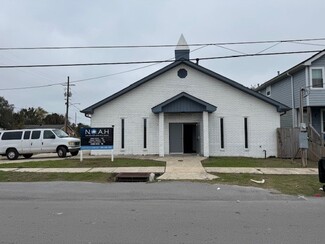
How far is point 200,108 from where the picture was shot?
22328 millimetres

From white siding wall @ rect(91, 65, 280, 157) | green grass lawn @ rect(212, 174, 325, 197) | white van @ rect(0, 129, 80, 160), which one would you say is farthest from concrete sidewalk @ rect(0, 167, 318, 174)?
white siding wall @ rect(91, 65, 280, 157)

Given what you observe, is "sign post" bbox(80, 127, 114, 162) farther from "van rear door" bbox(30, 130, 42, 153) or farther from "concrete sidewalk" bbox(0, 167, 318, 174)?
"van rear door" bbox(30, 130, 42, 153)

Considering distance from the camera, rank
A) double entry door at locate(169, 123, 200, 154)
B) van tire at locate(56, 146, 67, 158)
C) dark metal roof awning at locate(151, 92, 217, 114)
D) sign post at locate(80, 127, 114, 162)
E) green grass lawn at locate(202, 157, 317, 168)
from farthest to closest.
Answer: double entry door at locate(169, 123, 200, 154) < van tire at locate(56, 146, 67, 158) < dark metal roof awning at locate(151, 92, 217, 114) < sign post at locate(80, 127, 114, 162) < green grass lawn at locate(202, 157, 317, 168)

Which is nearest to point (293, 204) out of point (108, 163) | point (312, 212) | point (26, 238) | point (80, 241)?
point (312, 212)

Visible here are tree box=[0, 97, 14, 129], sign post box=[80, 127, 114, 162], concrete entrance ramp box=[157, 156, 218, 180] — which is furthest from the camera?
tree box=[0, 97, 14, 129]

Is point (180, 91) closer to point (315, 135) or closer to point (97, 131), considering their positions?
point (97, 131)

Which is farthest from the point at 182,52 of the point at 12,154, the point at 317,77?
the point at 12,154

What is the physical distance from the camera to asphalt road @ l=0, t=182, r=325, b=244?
5.82 metres

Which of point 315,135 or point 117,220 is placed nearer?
point 117,220

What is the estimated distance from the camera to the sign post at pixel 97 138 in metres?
19.4

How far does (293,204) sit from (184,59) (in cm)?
1629

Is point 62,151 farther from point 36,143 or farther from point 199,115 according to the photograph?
point 199,115

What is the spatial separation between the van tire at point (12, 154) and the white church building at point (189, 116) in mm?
5317

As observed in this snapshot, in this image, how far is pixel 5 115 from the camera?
9188 cm
